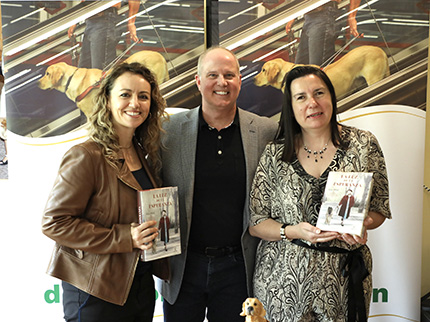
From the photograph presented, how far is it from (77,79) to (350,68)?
1.78 m

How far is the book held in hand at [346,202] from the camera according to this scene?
1721 mm

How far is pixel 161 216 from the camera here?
Answer: 1839 millimetres

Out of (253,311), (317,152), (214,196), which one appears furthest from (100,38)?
(253,311)

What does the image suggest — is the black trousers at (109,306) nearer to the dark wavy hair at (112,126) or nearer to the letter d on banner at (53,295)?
the dark wavy hair at (112,126)

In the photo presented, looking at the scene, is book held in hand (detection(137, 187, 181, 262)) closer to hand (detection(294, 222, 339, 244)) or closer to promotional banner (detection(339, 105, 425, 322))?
hand (detection(294, 222, 339, 244))

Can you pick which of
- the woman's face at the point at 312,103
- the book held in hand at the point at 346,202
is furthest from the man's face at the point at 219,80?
the book held in hand at the point at 346,202

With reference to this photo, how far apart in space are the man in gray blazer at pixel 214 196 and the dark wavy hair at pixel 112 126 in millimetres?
160

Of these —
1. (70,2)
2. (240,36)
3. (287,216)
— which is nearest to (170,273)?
(287,216)

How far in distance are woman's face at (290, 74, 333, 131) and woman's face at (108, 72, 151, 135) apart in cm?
72

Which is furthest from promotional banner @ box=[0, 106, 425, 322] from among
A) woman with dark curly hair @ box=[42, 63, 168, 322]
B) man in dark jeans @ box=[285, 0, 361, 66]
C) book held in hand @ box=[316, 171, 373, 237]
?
book held in hand @ box=[316, 171, 373, 237]

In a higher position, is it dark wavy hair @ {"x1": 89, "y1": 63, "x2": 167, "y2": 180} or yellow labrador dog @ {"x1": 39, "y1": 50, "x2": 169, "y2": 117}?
yellow labrador dog @ {"x1": 39, "y1": 50, "x2": 169, "y2": 117}

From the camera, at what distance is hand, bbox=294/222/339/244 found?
1.78 meters

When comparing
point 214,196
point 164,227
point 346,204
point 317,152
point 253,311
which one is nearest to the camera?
point 253,311

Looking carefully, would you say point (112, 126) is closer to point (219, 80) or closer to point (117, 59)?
point (219, 80)
